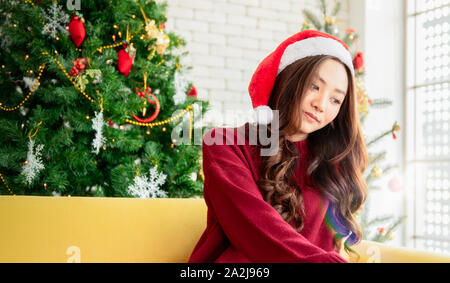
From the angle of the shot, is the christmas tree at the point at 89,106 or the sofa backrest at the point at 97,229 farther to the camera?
the christmas tree at the point at 89,106

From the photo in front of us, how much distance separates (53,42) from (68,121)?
421mm

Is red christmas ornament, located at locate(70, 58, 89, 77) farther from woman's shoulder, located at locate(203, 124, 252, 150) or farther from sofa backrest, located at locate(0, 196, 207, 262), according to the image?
woman's shoulder, located at locate(203, 124, 252, 150)

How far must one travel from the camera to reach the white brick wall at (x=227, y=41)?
165 inches

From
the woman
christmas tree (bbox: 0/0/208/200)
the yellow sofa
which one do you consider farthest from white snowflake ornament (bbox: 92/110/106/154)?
the woman

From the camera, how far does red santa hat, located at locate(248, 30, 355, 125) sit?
159cm

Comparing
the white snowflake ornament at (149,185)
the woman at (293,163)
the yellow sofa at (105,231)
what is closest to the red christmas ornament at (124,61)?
the white snowflake ornament at (149,185)

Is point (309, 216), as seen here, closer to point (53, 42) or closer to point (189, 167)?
point (189, 167)

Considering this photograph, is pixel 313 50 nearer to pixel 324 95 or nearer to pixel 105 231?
pixel 324 95

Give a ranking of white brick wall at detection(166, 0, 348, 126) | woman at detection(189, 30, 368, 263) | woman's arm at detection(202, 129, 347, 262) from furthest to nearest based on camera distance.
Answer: white brick wall at detection(166, 0, 348, 126)
woman at detection(189, 30, 368, 263)
woman's arm at detection(202, 129, 347, 262)

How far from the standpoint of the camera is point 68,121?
2455mm

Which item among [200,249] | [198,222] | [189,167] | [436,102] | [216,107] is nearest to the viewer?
[200,249]

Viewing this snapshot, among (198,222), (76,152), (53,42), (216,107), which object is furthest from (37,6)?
(216,107)

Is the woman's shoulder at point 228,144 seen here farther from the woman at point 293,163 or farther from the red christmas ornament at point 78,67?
the red christmas ornament at point 78,67

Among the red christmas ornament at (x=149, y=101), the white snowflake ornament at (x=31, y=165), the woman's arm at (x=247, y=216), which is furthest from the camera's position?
the red christmas ornament at (x=149, y=101)
